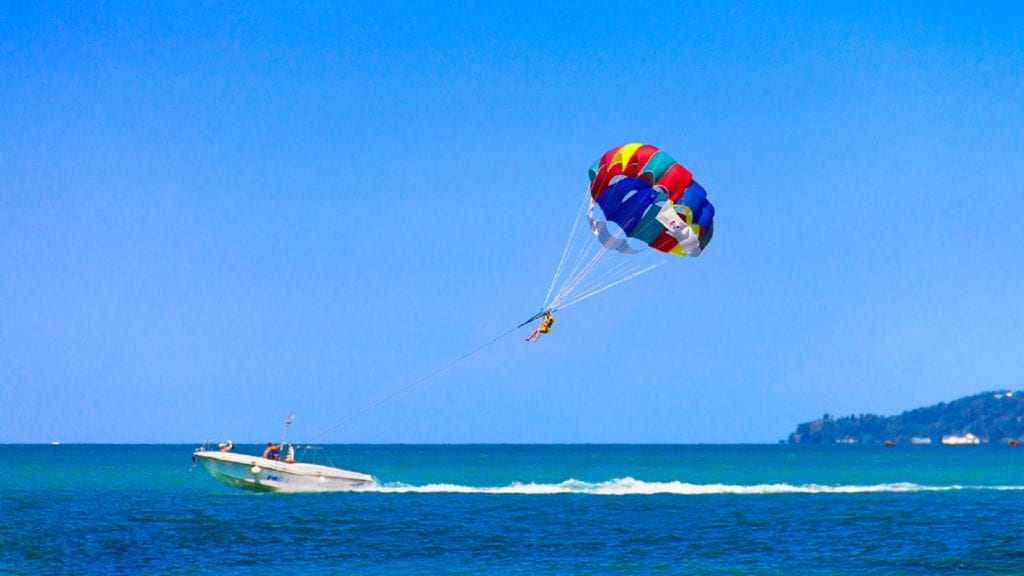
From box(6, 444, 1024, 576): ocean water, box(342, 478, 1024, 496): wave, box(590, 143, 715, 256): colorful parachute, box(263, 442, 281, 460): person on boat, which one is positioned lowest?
box(6, 444, 1024, 576): ocean water

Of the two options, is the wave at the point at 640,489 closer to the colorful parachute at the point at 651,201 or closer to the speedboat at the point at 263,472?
the speedboat at the point at 263,472

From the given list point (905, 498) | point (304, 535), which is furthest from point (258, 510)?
point (905, 498)

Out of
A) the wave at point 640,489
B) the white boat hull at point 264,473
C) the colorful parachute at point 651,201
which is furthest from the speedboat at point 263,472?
the colorful parachute at point 651,201

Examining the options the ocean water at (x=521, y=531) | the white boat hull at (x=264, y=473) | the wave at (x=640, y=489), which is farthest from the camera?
the wave at (x=640, y=489)

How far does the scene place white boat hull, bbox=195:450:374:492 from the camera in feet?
138

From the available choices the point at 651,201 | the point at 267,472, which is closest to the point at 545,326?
the point at 651,201

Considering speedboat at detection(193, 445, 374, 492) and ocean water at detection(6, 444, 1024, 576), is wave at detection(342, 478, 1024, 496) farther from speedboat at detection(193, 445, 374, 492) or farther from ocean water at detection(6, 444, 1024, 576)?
speedboat at detection(193, 445, 374, 492)

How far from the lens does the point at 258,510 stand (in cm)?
3800

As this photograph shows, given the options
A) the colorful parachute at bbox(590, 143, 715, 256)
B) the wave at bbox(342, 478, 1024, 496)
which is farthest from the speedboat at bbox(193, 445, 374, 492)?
the colorful parachute at bbox(590, 143, 715, 256)

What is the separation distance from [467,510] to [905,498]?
15851 mm

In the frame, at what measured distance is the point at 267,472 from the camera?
139 feet

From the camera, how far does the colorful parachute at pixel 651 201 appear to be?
2944 cm

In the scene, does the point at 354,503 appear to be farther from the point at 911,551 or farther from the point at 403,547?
the point at 911,551

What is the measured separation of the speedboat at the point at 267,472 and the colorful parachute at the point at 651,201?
16.6m
